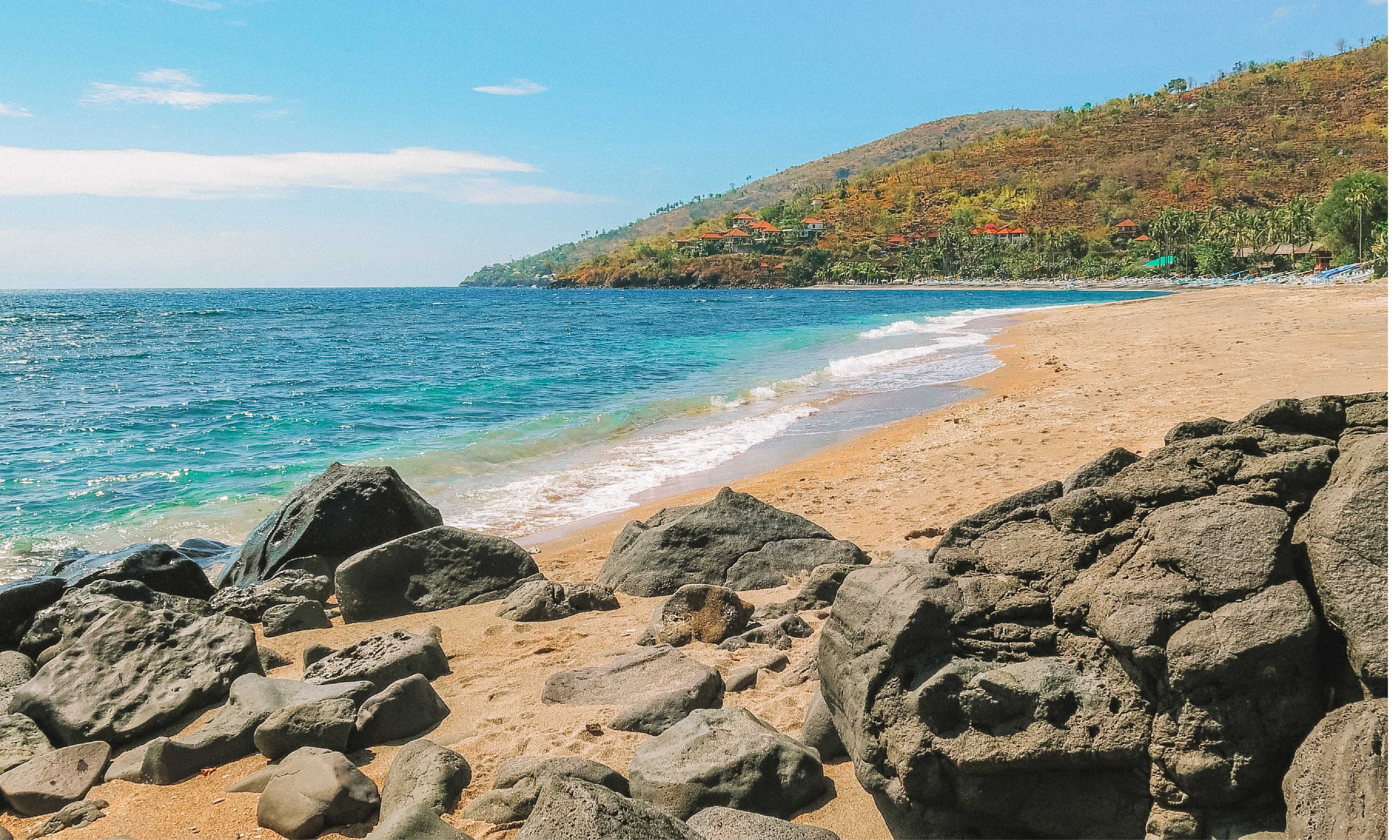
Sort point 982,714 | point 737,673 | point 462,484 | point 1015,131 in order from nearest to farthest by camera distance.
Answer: point 982,714, point 737,673, point 462,484, point 1015,131

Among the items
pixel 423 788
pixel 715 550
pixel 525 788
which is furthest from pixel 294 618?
pixel 525 788

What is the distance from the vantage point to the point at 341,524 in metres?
8.38

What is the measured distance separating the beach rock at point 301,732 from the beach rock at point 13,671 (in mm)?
2374

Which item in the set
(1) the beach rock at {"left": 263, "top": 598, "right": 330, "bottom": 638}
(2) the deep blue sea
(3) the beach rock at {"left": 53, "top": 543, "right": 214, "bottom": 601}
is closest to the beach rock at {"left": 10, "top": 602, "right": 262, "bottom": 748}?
(1) the beach rock at {"left": 263, "top": 598, "right": 330, "bottom": 638}

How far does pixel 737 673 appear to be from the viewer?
188 inches

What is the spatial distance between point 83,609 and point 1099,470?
20.3 ft

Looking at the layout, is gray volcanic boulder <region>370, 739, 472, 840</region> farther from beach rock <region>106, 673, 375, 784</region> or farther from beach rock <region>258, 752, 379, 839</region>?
beach rock <region>106, 673, 375, 784</region>

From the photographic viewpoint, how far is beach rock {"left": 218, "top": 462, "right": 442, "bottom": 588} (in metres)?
8.30

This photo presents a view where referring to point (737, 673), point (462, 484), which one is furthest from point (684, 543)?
point (462, 484)

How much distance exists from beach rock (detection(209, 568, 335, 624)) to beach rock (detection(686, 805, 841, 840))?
4.96m

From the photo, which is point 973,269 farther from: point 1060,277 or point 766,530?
point 766,530

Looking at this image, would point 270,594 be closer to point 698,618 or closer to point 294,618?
point 294,618

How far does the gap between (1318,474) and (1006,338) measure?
2868cm

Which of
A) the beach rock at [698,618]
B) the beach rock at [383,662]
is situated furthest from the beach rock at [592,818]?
the beach rock at [698,618]
